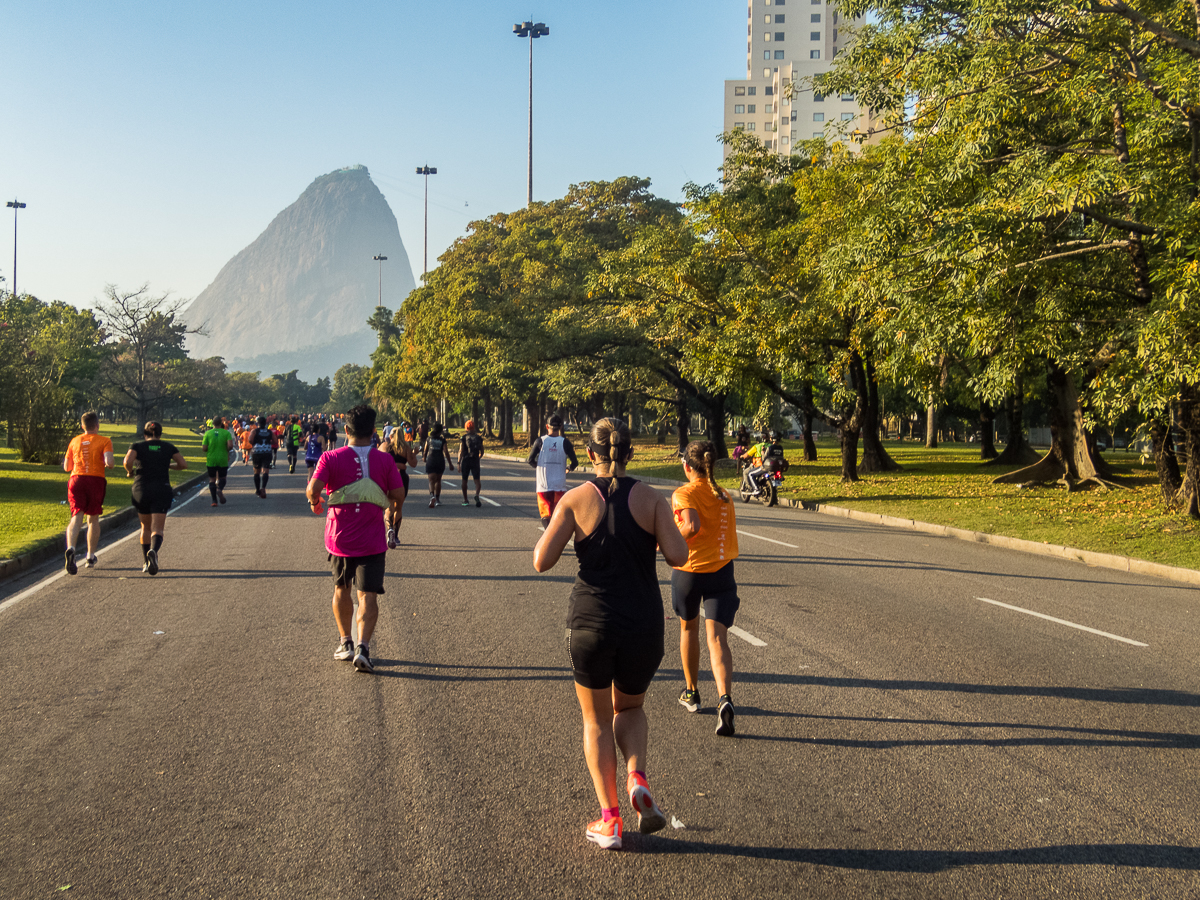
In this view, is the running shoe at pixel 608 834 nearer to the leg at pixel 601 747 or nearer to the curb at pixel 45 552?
the leg at pixel 601 747

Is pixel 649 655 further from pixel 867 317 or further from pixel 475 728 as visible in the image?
pixel 867 317

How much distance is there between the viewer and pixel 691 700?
605cm

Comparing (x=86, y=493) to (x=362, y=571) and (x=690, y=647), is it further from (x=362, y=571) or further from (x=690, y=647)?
(x=690, y=647)

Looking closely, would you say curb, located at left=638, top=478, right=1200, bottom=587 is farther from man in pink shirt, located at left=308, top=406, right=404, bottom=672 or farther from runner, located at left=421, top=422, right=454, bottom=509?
man in pink shirt, located at left=308, top=406, right=404, bottom=672

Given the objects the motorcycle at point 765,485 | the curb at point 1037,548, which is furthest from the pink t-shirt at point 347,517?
the motorcycle at point 765,485

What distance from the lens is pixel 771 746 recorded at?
539cm

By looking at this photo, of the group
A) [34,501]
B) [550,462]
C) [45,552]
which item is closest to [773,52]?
[34,501]

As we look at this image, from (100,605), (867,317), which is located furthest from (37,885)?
(867,317)

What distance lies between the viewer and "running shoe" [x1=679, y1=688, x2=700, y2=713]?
605cm

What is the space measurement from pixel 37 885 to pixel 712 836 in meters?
2.73

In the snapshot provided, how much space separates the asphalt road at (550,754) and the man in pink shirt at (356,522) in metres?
0.46

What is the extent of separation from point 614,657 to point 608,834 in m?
0.75

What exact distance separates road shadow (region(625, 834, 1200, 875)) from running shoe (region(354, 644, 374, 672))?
3289 mm

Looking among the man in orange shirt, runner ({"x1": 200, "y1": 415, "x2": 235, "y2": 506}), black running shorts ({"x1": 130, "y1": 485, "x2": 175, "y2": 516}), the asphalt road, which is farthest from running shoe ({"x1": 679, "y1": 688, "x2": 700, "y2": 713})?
runner ({"x1": 200, "y1": 415, "x2": 235, "y2": 506})
